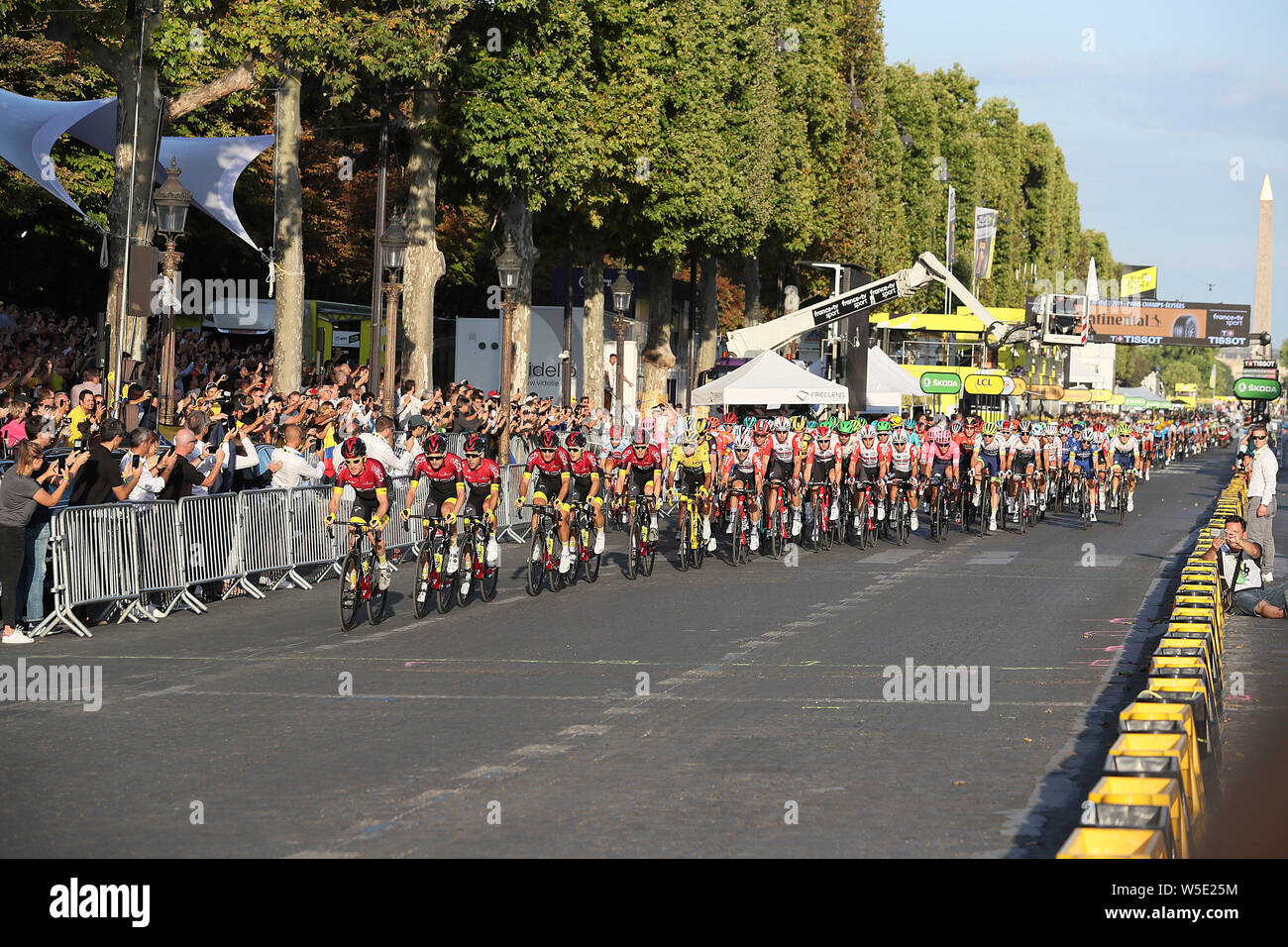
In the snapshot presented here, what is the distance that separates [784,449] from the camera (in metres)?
24.1

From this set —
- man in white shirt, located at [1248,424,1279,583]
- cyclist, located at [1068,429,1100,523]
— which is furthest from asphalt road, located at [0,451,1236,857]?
cyclist, located at [1068,429,1100,523]

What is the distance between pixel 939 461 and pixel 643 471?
9095mm

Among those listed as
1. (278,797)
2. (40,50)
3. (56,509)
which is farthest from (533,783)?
(40,50)

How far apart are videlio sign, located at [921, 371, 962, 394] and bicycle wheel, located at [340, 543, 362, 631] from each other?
31.6m

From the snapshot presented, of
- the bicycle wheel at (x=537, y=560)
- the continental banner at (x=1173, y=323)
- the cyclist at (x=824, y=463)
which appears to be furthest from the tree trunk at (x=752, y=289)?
the continental banner at (x=1173, y=323)

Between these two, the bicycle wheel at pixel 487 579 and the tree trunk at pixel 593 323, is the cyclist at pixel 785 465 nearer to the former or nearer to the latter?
the bicycle wheel at pixel 487 579

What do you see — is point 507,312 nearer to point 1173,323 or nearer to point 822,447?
point 822,447

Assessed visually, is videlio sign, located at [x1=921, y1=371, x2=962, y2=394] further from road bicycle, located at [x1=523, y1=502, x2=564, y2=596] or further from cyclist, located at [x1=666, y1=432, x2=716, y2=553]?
road bicycle, located at [x1=523, y1=502, x2=564, y2=596]

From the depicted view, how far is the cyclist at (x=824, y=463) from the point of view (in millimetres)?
25000

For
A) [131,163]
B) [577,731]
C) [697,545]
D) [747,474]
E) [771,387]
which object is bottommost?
[577,731]

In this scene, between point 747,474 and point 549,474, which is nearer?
point 549,474

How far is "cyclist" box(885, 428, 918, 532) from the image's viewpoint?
89.3 feet

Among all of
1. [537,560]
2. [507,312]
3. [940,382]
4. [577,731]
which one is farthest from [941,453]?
[577,731]
